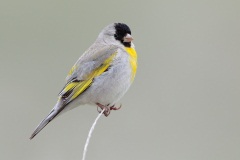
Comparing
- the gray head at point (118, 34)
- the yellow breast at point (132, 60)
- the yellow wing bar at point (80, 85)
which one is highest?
the gray head at point (118, 34)

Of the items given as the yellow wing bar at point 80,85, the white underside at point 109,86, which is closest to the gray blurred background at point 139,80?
the white underside at point 109,86

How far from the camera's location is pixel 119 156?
24.8 ft

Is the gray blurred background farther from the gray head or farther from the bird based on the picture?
the gray head

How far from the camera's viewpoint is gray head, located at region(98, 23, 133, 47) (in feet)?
22.8

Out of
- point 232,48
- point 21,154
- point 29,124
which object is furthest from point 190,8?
point 21,154

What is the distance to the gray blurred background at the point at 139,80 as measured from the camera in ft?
25.3

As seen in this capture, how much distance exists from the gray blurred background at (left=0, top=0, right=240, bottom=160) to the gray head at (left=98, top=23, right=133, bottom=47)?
119 cm

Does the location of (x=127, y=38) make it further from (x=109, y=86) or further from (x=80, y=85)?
(x=80, y=85)

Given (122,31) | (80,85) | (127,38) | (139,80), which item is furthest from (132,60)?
(139,80)

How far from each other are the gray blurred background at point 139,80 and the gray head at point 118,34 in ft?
3.90

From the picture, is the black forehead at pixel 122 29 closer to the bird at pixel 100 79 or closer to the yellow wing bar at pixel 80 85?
the bird at pixel 100 79

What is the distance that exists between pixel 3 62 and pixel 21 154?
2664mm

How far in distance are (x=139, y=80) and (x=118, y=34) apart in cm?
265

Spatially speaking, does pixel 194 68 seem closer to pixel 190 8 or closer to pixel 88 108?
pixel 88 108
